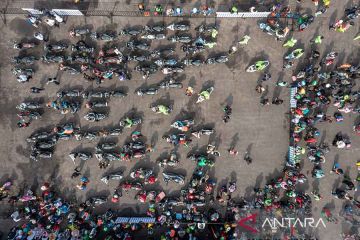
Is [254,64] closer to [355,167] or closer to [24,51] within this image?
[355,167]

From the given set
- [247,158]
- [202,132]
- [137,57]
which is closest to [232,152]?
[247,158]

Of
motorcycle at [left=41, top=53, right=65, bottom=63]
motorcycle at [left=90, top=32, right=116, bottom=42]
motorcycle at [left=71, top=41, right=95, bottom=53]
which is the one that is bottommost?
motorcycle at [left=41, top=53, right=65, bottom=63]

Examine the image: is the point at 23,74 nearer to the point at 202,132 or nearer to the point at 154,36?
the point at 154,36

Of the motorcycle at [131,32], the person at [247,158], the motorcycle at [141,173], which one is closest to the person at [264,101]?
the person at [247,158]

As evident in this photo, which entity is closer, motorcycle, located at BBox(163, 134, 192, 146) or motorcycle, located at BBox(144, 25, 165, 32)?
motorcycle, located at BBox(144, 25, 165, 32)

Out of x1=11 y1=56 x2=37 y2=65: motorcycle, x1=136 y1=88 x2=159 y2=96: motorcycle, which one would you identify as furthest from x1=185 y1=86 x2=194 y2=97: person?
x1=11 y1=56 x2=37 y2=65: motorcycle

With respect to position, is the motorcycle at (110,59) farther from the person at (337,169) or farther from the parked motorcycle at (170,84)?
the person at (337,169)

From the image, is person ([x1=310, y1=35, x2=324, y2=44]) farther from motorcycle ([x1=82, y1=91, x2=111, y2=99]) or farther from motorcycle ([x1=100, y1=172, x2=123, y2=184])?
motorcycle ([x1=100, y1=172, x2=123, y2=184])

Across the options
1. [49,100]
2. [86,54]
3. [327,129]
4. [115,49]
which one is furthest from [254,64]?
[49,100]
